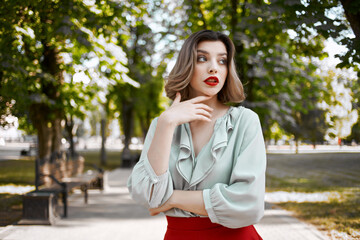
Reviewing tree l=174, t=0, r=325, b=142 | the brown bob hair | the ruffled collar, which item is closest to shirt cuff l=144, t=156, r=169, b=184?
the ruffled collar

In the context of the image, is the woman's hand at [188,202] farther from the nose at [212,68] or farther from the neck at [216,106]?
the nose at [212,68]

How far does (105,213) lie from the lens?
323 inches

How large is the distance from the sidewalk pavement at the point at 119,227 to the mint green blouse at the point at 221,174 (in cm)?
457

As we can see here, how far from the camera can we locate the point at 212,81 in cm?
191

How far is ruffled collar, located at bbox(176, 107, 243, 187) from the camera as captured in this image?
1759 millimetres

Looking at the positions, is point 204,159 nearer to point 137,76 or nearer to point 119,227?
point 119,227

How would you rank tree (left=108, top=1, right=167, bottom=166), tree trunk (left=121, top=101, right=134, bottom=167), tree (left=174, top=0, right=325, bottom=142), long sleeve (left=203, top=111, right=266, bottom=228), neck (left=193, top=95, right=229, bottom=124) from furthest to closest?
tree trunk (left=121, top=101, right=134, bottom=167)
tree (left=108, top=1, right=167, bottom=166)
tree (left=174, top=0, right=325, bottom=142)
neck (left=193, top=95, right=229, bottom=124)
long sleeve (left=203, top=111, right=266, bottom=228)

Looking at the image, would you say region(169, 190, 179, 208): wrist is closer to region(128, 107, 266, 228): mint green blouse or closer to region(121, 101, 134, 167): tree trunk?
region(128, 107, 266, 228): mint green blouse

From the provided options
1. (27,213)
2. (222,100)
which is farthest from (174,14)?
(222,100)

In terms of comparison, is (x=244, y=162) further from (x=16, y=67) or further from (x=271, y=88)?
(x=271, y=88)

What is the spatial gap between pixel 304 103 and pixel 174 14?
622 cm

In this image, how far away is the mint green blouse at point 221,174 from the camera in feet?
5.39

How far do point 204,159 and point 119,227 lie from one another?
5.48 metres

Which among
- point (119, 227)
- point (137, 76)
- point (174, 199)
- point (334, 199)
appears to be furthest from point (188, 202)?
point (137, 76)
